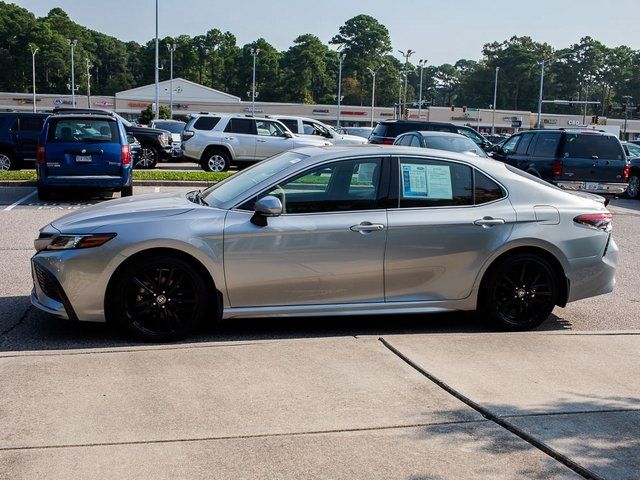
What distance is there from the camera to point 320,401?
4508mm

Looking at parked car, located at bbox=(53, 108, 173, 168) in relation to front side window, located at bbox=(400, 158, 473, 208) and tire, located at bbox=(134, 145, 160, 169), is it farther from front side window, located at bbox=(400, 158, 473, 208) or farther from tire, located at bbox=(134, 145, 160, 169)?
front side window, located at bbox=(400, 158, 473, 208)

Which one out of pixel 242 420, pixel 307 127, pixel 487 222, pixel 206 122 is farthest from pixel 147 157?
pixel 242 420

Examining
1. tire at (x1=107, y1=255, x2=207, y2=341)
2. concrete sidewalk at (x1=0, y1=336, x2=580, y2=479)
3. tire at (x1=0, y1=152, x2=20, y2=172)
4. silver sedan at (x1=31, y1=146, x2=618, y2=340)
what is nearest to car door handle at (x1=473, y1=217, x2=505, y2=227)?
silver sedan at (x1=31, y1=146, x2=618, y2=340)

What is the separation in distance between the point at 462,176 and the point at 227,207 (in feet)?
6.80

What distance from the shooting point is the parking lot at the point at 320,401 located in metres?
3.71

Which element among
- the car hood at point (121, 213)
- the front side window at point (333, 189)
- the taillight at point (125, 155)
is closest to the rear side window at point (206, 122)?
the taillight at point (125, 155)

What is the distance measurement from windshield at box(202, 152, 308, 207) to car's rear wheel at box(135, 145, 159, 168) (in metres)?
16.6

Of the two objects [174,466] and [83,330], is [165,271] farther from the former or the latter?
[174,466]

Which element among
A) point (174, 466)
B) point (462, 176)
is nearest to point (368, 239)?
point (462, 176)

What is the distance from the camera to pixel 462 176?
6449mm

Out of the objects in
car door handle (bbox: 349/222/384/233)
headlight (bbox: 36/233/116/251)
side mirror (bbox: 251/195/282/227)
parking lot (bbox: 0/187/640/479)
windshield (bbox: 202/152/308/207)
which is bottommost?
parking lot (bbox: 0/187/640/479)

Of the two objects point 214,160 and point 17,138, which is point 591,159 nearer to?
point 214,160

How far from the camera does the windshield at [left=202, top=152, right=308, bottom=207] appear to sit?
6227 mm

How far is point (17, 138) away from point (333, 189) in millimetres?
16469
